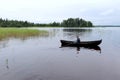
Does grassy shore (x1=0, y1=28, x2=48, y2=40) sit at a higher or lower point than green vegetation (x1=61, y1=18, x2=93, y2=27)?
lower

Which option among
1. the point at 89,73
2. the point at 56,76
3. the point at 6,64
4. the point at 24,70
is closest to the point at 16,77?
the point at 24,70

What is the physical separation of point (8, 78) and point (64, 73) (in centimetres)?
443

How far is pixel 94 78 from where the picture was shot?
13461 millimetres

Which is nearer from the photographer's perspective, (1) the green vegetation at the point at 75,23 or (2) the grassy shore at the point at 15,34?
(2) the grassy shore at the point at 15,34

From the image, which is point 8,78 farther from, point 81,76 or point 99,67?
point 99,67

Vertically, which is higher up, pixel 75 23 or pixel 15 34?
pixel 75 23

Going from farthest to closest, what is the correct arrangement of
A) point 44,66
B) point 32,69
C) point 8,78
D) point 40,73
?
1. point 44,66
2. point 32,69
3. point 40,73
4. point 8,78

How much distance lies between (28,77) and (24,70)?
82.9 inches

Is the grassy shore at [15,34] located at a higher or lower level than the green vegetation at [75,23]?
lower

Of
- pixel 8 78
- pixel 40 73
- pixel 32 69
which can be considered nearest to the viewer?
pixel 8 78

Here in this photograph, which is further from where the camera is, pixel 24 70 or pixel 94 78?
pixel 24 70

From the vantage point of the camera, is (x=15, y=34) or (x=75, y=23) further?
(x=75, y=23)

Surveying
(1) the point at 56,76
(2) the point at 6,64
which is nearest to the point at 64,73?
(1) the point at 56,76

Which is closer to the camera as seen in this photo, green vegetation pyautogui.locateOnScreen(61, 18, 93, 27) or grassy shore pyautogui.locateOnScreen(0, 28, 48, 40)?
grassy shore pyautogui.locateOnScreen(0, 28, 48, 40)
